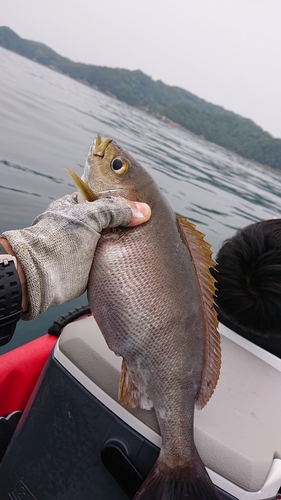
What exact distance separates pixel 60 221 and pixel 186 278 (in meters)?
0.68

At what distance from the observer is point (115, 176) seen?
6.33 feet

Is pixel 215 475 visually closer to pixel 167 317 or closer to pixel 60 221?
pixel 167 317

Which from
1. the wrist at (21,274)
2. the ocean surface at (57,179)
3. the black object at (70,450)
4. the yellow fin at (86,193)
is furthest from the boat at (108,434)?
the ocean surface at (57,179)

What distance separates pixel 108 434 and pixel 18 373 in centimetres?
103

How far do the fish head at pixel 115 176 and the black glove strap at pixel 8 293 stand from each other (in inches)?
24.0

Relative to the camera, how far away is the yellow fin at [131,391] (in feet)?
5.61

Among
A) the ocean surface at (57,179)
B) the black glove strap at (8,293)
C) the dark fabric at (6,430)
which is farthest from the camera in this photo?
the ocean surface at (57,179)

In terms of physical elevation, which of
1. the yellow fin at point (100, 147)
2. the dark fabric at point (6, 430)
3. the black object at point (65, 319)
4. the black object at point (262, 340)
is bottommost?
the dark fabric at point (6, 430)

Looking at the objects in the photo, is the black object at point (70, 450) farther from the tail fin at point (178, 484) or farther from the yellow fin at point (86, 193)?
the yellow fin at point (86, 193)

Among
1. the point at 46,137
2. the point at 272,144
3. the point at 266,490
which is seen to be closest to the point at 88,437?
the point at 266,490

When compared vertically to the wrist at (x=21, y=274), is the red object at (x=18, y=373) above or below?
below

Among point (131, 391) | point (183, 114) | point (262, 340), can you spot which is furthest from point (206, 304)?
point (183, 114)

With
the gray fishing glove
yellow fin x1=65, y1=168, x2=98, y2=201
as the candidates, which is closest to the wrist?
the gray fishing glove

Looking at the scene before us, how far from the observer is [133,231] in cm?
179
